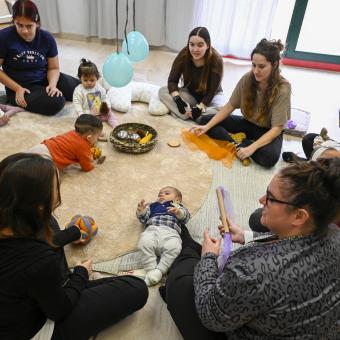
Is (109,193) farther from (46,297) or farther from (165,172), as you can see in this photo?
(46,297)

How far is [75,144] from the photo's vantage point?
1.88 metres

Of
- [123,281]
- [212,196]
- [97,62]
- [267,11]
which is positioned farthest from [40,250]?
[267,11]

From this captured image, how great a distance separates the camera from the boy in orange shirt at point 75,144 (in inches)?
73.2

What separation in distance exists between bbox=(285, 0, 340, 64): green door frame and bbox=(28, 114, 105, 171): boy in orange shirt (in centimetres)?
275

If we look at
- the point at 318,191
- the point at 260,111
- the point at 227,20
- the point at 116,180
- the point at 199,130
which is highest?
the point at 318,191

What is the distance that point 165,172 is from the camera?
6.81 feet

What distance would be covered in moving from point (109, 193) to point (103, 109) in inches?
31.0

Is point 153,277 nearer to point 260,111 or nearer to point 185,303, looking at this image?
point 185,303

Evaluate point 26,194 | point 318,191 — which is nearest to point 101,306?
point 26,194

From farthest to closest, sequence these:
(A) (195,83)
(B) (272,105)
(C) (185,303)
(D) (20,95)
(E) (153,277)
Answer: (A) (195,83)
(D) (20,95)
(B) (272,105)
(E) (153,277)
(C) (185,303)

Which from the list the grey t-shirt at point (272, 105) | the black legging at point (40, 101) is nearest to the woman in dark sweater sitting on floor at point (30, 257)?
the grey t-shirt at point (272, 105)

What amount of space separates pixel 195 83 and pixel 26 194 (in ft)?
6.59

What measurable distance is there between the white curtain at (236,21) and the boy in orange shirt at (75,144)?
231 centimetres

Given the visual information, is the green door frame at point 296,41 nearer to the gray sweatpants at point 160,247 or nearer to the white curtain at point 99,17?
the white curtain at point 99,17
